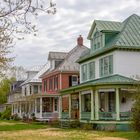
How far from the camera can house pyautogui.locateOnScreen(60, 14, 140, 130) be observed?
33125mm

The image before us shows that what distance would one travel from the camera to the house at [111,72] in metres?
33.1

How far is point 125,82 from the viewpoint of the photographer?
32.7 metres

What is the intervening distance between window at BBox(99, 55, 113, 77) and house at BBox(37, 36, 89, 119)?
13.1 metres

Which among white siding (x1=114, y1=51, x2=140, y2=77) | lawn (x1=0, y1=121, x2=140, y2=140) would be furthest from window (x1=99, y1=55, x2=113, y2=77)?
lawn (x1=0, y1=121, x2=140, y2=140)

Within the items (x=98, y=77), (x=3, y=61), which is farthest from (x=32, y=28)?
(x=98, y=77)

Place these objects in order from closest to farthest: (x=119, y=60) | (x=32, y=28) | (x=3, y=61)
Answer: (x=32, y=28) < (x=3, y=61) < (x=119, y=60)

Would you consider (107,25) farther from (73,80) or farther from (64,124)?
(73,80)

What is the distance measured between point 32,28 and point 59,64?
42.0m

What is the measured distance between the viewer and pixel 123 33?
3716 cm

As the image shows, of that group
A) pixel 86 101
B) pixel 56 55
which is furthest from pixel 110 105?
pixel 56 55

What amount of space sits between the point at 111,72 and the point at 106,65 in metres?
1.24

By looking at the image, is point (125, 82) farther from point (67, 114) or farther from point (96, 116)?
point (67, 114)

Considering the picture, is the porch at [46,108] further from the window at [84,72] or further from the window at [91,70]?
the window at [91,70]

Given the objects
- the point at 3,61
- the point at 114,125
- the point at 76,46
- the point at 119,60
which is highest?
the point at 76,46
